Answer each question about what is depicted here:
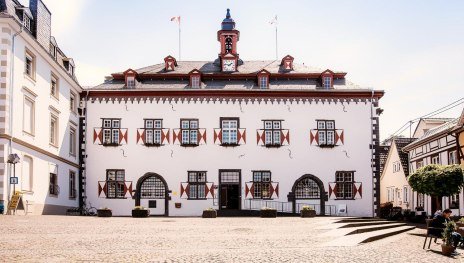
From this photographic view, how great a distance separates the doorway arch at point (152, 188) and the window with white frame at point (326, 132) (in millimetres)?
9653

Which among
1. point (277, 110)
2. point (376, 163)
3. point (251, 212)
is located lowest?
point (251, 212)

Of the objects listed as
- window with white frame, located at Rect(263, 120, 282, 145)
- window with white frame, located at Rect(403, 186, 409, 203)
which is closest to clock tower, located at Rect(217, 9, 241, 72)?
window with white frame, located at Rect(263, 120, 282, 145)

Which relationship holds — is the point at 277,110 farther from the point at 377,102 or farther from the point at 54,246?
the point at 54,246

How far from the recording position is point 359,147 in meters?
37.3

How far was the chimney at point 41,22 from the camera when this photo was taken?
30188mm

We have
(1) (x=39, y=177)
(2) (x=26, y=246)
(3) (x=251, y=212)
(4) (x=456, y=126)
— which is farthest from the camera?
(3) (x=251, y=212)

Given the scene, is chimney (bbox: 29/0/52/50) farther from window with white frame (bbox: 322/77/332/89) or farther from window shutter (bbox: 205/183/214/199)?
window with white frame (bbox: 322/77/332/89)

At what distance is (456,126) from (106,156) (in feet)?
65.0

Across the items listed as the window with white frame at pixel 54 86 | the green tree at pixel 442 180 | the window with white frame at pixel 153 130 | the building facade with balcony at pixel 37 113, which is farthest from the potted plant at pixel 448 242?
the window with white frame at pixel 153 130

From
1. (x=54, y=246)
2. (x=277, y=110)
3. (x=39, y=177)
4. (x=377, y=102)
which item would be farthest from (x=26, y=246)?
(x=377, y=102)

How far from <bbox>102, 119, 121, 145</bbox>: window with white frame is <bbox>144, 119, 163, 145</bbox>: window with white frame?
169 centimetres

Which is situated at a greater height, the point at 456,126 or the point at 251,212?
the point at 456,126

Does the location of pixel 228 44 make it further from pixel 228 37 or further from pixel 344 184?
pixel 344 184

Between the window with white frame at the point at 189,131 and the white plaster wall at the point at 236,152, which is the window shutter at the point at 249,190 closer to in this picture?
the white plaster wall at the point at 236,152
